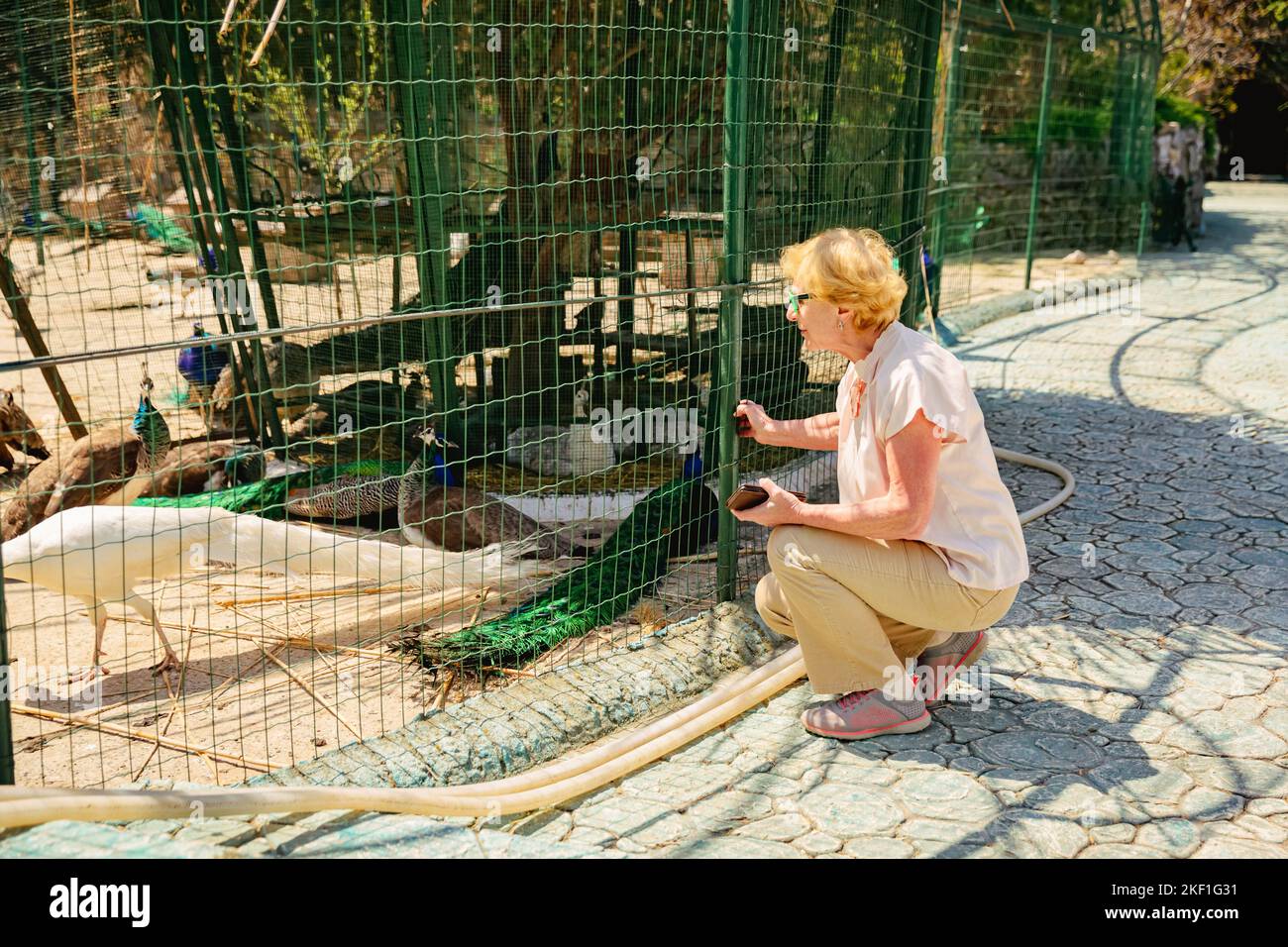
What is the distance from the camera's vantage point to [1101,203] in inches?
558

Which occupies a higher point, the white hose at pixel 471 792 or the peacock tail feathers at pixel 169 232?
the peacock tail feathers at pixel 169 232

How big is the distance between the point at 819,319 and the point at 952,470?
0.56 m

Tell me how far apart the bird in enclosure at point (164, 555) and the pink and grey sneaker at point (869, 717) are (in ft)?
3.92

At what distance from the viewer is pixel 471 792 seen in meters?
3.06

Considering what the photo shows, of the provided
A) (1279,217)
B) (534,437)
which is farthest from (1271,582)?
(1279,217)

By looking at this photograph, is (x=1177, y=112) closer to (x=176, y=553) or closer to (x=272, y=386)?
(x=272, y=386)

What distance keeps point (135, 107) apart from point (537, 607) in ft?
13.2

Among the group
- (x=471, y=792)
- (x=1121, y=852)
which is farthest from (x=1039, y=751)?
(x=471, y=792)

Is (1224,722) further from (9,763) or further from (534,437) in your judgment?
(534,437)

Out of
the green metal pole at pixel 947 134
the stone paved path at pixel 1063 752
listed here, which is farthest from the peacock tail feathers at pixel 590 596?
the green metal pole at pixel 947 134

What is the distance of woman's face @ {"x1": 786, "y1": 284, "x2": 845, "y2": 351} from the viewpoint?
3.34 meters

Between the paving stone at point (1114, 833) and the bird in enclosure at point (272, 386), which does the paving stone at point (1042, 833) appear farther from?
the bird in enclosure at point (272, 386)

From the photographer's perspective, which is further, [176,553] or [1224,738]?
[176,553]

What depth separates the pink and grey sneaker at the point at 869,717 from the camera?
3.47m
